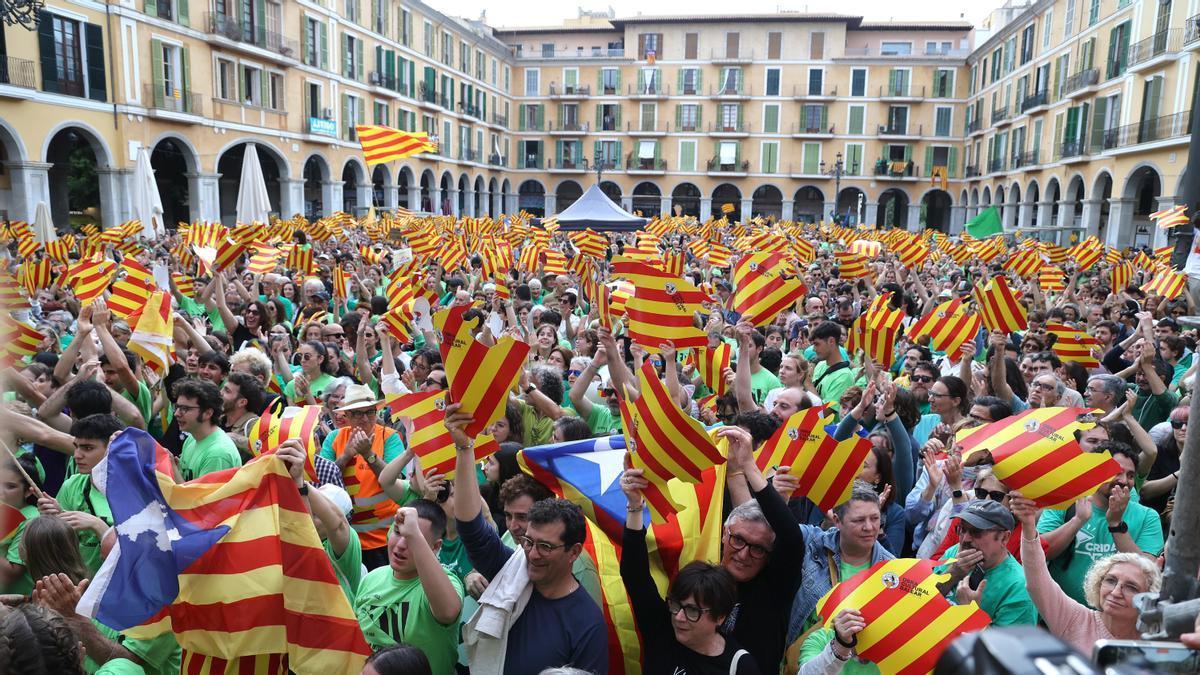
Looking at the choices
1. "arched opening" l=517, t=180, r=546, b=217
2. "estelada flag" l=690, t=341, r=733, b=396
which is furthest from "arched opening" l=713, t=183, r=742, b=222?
"estelada flag" l=690, t=341, r=733, b=396

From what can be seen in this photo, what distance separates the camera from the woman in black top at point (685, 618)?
3.08m

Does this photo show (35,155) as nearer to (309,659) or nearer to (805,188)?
(309,659)

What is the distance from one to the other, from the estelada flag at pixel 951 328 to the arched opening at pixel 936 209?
1994 inches

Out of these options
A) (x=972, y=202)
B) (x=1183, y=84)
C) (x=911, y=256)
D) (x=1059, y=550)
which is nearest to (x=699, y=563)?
(x=1059, y=550)

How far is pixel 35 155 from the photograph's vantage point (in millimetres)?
23469

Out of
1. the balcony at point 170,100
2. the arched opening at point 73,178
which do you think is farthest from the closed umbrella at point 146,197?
the balcony at point 170,100

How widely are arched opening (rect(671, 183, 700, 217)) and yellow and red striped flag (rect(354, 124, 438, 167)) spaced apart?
144 ft

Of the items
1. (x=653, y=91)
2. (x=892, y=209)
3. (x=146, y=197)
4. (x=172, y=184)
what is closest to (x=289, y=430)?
(x=146, y=197)

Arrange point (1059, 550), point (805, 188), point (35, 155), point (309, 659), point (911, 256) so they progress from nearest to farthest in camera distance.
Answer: point (309, 659), point (1059, 550), point (911, 256), point (35, 155), point (805, 188)

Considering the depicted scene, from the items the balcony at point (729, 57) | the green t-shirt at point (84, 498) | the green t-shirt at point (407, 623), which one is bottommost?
the green t-shirt at point (407, 623)

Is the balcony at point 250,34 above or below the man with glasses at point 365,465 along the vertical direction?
above

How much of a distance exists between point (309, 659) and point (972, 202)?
178ft

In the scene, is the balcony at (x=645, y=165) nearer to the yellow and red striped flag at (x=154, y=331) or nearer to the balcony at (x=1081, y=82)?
the balcony at (x=1081, y=82)

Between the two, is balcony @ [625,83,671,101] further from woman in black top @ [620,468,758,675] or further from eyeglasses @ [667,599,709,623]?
eyeglasses @ [667,599,709,623]
